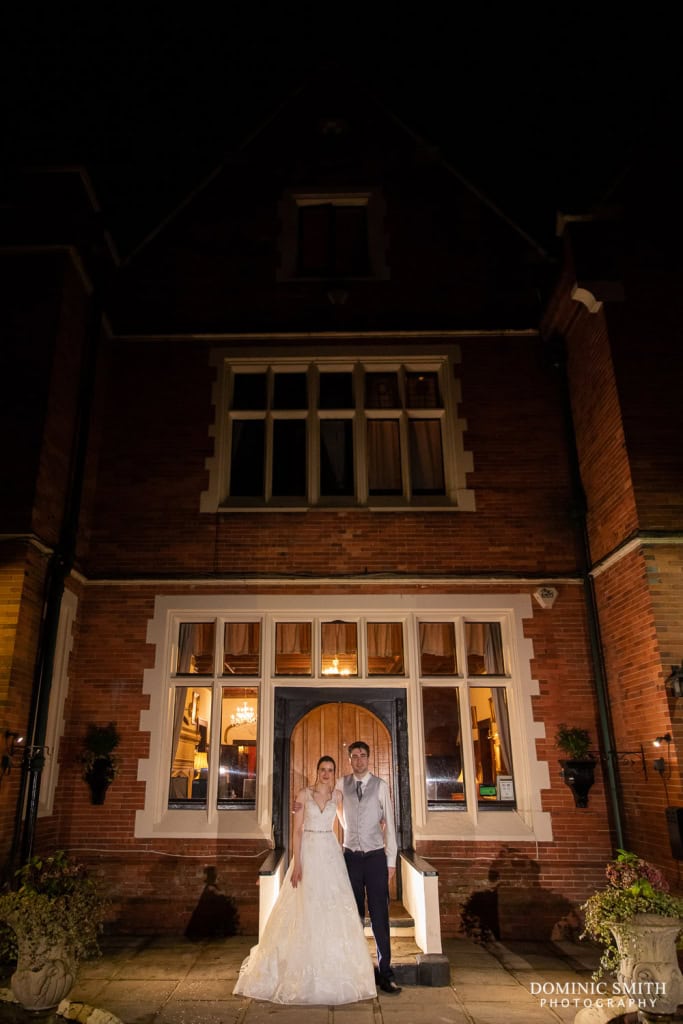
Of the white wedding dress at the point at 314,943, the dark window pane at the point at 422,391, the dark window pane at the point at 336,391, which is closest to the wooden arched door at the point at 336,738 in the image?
the white wedding dress at the point at 314,943

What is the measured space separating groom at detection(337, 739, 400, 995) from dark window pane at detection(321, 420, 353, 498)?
3565mm

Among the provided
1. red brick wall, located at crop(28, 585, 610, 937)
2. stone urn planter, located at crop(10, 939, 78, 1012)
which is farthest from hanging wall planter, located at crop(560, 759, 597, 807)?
stone urn planter, located at crop(10, 939, 78, 1012)

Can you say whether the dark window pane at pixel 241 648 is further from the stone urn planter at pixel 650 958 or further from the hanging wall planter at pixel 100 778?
the stone urn planter at pixel 650 958

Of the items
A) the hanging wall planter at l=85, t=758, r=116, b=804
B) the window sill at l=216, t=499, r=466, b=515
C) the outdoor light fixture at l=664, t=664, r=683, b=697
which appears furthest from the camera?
the window sill at l=216, t=499, r=466, b=515

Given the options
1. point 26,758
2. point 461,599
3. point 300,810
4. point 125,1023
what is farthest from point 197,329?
point 125,1023

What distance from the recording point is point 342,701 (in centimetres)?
750

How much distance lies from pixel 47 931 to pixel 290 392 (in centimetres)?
648

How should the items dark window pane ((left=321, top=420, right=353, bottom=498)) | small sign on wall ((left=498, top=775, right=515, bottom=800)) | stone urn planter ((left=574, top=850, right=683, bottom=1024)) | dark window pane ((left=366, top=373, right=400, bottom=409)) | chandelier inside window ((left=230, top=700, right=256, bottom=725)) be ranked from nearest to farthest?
stone urn planter ((left=574, top=850, right=683, bottom=1024)) → small sign on wall ((left=498, top=775, right=515, bottom=800)) → chandelier inside window ((left=230, top=700, right=256, bottom=725)) → dark window pane ((left=321, top=420, right=353, bottom=498)) → dark window pane ((left=366, top=373, right=400, bottom=409))

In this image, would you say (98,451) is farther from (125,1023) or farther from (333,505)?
(125,1023)

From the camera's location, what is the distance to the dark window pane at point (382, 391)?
8938 millimetres

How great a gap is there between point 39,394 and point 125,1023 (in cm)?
580

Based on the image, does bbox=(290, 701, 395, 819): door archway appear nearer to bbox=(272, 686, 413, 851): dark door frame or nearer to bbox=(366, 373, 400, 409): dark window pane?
bbox=(272, 686, 413, 851): dark door frame

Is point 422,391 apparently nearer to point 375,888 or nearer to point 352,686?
point 352,686

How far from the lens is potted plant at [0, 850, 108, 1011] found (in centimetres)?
486
